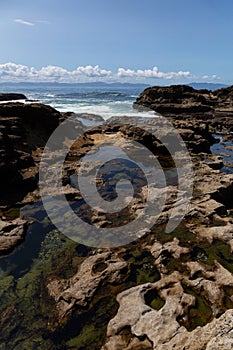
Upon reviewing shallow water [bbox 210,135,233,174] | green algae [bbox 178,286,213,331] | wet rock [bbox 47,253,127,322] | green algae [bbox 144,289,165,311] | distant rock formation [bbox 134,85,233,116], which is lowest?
wet rock [bbox 47,253,127,322]

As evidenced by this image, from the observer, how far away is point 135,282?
36.2 feet

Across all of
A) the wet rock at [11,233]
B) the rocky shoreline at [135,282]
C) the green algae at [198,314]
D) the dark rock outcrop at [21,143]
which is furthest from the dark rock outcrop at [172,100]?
the green algae at [198,314]

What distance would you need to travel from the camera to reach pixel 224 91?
295 feet

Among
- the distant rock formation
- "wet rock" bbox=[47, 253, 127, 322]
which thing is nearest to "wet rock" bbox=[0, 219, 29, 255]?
"wet rock" bbox=[47, 253, 127, 322]

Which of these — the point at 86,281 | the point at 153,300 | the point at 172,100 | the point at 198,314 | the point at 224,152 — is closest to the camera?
the point at 198,314

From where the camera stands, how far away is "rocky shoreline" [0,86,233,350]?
27.8ft

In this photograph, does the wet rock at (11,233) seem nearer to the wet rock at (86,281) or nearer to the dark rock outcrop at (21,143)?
the dark rock outcrop at (21,143)

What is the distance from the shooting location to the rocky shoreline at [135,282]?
8.48 metres

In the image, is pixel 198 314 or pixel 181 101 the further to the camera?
pixel 181 101

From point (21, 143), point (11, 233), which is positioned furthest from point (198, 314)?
point (21, 143)

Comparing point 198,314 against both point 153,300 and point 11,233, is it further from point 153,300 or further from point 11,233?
point 11,233

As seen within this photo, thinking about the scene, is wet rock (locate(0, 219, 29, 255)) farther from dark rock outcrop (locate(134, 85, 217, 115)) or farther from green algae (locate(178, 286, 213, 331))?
dark rock outcrop (locate(134, 85, 217, 115))

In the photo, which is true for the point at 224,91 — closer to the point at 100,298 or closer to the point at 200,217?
the point at 200,217

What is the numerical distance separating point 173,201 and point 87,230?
5.40 meters
